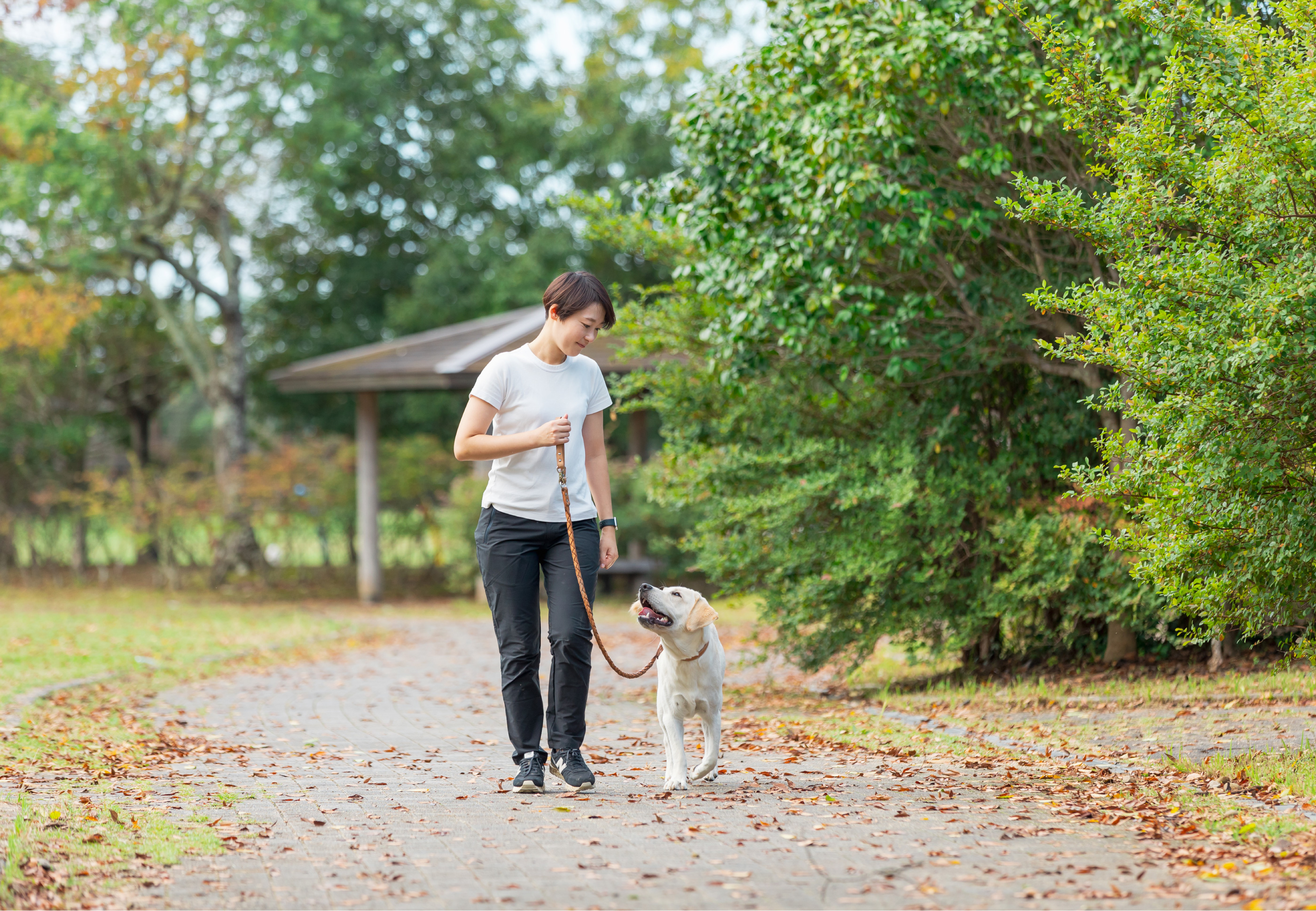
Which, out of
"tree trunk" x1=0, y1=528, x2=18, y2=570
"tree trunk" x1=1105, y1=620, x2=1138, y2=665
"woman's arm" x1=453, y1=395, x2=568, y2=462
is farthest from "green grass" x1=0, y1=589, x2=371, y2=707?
"tree trunk" x1=1105, y1=620, x2=1138, y2=665

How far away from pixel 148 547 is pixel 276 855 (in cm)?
1913

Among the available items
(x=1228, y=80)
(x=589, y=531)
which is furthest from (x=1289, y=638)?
(x=589, y=531)

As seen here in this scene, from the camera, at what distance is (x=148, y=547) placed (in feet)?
72.2

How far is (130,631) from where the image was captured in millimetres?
14109

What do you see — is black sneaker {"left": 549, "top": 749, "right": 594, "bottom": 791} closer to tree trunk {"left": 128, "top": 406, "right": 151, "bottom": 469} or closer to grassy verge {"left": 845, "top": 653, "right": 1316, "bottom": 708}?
grassy verge {"left": 845, "top": 653, "right": 1316, "bottom": 708}

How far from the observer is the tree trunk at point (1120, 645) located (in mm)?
9055

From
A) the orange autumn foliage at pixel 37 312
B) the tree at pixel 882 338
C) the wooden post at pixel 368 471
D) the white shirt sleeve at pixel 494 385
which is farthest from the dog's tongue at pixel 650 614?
the orange autumn foliage at pixel 37 312

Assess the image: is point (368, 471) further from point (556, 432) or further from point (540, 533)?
point (556, 432)

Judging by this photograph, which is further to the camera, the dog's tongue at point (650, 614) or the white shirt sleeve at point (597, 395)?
the white shirt sleeve at point (597, 395)

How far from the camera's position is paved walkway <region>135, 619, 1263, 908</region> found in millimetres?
3902

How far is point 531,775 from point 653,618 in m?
0.87

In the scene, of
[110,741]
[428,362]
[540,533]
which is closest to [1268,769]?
[540,533]

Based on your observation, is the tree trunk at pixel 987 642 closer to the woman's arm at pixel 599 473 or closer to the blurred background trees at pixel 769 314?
the blurred background trees at pixel 769 314

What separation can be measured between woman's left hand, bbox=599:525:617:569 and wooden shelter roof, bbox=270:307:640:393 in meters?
10.3
